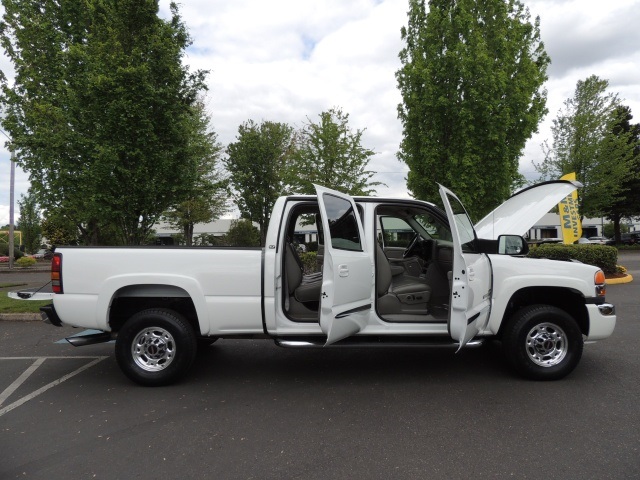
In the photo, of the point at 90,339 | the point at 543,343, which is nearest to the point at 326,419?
the point at 543,343

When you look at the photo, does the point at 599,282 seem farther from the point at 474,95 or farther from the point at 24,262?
the point at 24,262

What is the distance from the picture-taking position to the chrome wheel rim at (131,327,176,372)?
4.51 metres

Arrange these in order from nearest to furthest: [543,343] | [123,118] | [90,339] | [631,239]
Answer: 1. [543,343]
2. [90,339]
3. [123,118]
4. [631,239]

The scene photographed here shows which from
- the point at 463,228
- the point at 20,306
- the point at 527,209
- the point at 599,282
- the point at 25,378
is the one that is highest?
the point at 527,209

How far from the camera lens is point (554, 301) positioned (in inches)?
194

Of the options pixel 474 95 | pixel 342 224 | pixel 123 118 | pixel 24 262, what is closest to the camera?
pixel 342 224

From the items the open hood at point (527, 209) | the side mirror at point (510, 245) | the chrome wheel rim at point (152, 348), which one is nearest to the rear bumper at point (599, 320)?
the side mirror at point (510, 245)

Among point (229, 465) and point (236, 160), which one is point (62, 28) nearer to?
point (229, 465)

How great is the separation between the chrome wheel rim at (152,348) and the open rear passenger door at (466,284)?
291cm

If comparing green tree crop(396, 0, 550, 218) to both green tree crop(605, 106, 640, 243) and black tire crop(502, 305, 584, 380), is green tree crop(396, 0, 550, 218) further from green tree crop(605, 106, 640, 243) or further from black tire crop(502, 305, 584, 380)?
green tree crop(605, 106, 640, 243)

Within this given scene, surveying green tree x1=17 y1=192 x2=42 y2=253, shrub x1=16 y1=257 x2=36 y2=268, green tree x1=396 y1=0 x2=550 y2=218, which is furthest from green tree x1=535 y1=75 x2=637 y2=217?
green tree x1=17 y1=192 x2=42 y2=253

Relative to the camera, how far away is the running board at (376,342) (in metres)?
4.42

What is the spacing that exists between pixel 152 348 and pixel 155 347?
0.11 feet

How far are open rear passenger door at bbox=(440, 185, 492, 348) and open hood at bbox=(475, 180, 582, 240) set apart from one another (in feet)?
2.25
